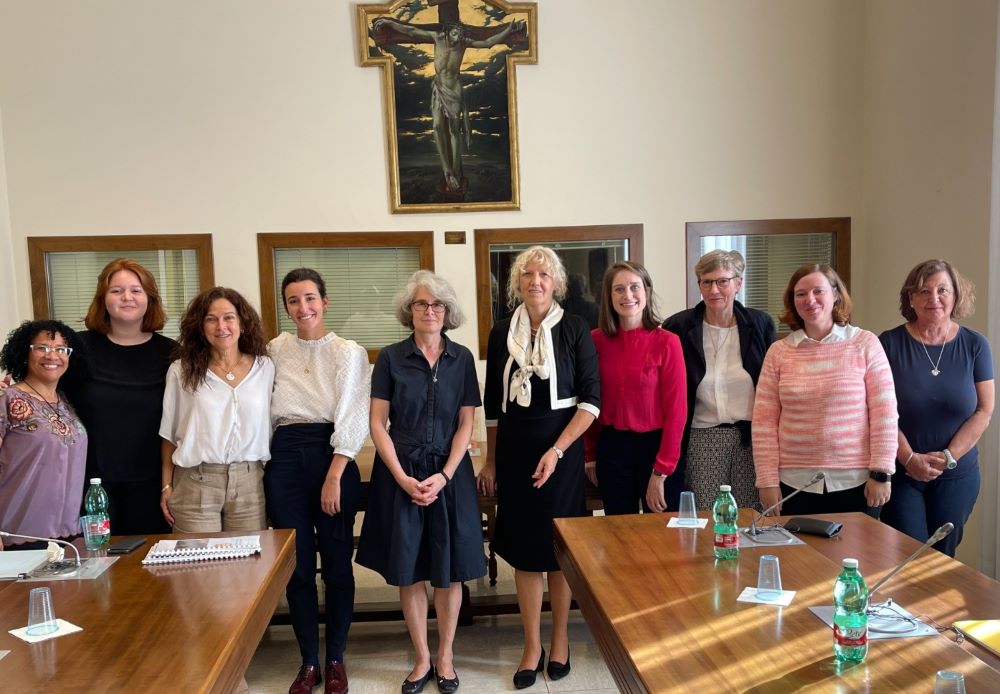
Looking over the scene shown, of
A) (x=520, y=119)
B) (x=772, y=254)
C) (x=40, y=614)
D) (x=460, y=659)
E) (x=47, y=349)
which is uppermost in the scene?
(x=520, y=119)

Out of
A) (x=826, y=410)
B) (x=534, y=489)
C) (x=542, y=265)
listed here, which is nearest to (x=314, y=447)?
(x=534, y=489)

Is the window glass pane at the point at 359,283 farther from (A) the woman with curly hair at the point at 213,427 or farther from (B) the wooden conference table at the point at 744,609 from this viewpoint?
(B) the wooden conference table at the point at 744,609

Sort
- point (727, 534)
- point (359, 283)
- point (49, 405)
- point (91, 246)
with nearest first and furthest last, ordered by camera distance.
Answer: point (727, 534), point (49, 405), point (91, 246), point (359, 283)

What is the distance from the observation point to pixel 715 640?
1.51 metres

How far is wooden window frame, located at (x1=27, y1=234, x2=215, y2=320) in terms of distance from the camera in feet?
15.5

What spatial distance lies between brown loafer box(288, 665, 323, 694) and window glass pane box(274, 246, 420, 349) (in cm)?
244

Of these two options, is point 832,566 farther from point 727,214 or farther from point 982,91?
point 727,214

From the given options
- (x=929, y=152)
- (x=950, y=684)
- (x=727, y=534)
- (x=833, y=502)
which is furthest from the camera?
(x=929, y=152)

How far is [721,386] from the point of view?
2.87 m

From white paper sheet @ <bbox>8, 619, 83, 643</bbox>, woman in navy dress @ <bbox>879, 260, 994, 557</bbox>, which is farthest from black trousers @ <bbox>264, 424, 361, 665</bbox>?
woman in navy dress @ <bbox>879, 260, 994, 557</bbox>

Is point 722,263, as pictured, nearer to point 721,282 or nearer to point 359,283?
point 721,282

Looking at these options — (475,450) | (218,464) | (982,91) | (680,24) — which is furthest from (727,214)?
(218,464)

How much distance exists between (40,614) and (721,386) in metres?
2.26

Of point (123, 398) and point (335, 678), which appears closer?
point (123, 398)
